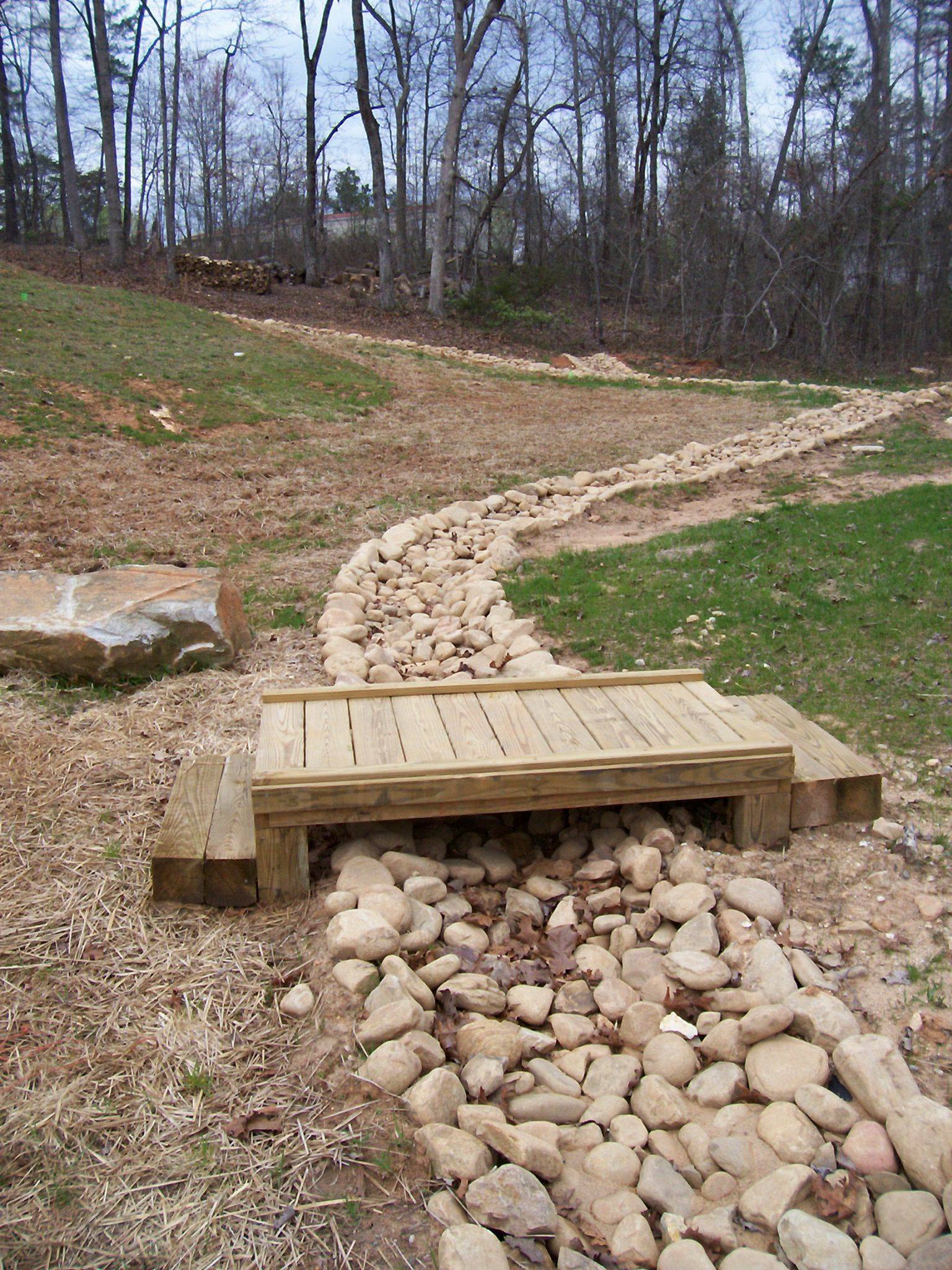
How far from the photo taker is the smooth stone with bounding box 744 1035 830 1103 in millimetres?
2379

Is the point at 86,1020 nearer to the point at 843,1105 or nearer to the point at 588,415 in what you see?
the point at 843,1105

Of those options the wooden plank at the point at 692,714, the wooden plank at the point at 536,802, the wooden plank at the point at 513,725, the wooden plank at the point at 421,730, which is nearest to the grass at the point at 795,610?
the wooden plank at the point at 692,714

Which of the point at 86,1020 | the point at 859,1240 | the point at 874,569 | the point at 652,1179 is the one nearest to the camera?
the point at 859,1240

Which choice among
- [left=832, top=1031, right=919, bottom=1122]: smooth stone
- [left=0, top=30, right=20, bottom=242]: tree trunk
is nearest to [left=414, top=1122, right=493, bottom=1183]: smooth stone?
[left=832, top=1031, right=919, bottom=1122]: smooth stone

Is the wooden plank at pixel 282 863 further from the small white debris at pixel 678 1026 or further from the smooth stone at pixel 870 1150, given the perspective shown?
the smooth stone at pixel 870 1150

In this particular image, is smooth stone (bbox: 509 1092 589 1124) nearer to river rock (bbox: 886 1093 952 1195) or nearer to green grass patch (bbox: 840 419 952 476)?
river rock (bbox: 886 1093 952 1195)

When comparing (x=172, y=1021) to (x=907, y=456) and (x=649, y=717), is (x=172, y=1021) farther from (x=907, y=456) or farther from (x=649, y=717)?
(x=907, y=456)

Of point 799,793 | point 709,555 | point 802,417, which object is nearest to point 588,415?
point 802,417

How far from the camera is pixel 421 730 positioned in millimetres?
3346

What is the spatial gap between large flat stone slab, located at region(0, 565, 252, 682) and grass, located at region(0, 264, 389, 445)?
4.41 m

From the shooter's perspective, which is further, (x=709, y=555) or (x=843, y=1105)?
(x=709, y=555)

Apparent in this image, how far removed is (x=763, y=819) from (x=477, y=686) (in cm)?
114

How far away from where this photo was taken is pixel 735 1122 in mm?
2322

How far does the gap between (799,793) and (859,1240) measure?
62.5 inches
